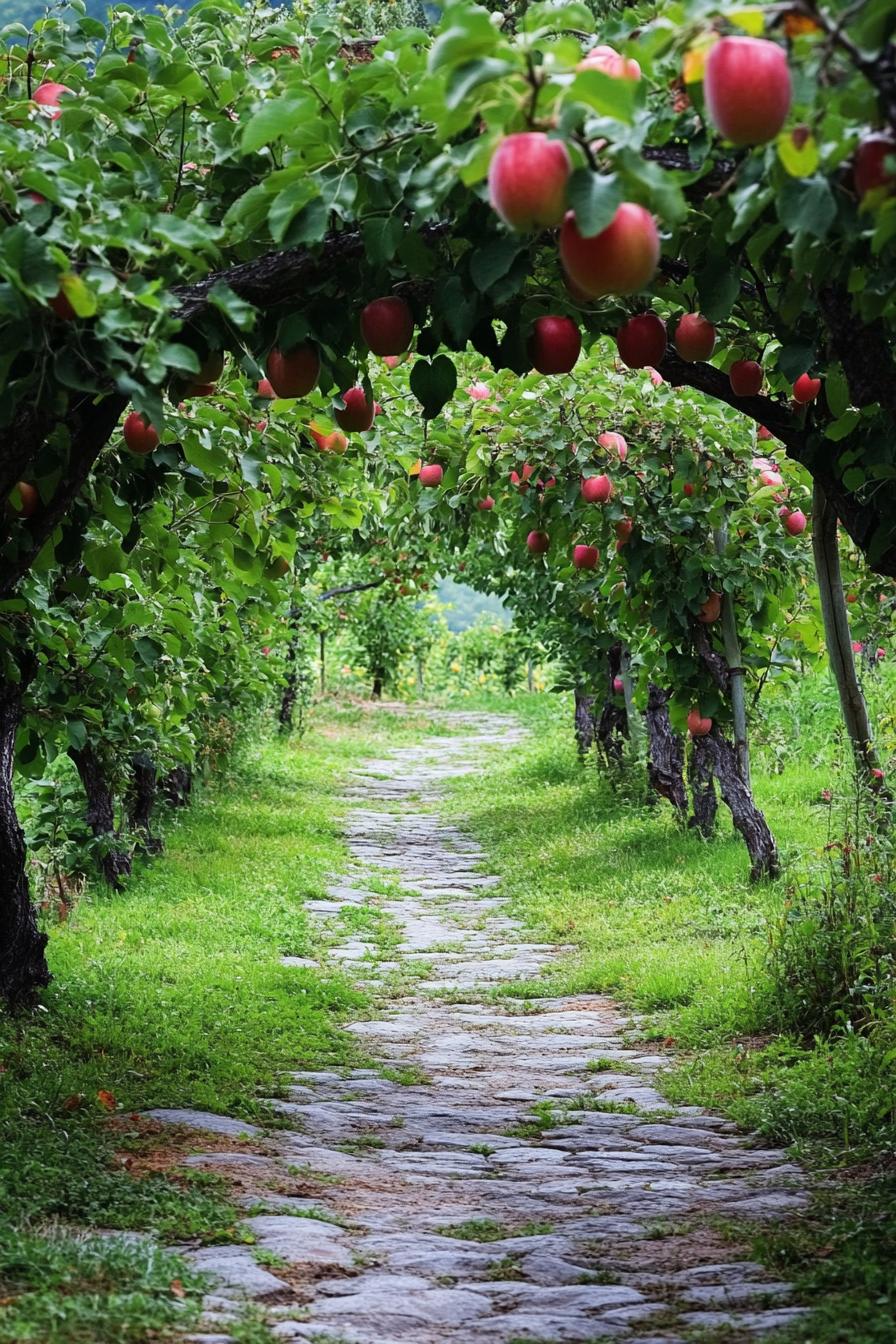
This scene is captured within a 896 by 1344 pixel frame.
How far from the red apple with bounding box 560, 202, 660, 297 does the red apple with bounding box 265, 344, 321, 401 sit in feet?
3.48

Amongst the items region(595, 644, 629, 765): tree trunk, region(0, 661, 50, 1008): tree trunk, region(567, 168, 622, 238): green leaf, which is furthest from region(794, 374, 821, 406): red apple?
region(595, 644, 629, 765): tree trunk

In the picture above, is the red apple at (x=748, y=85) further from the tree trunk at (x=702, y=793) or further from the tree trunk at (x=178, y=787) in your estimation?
the tree trunk at (x=178, y=787)

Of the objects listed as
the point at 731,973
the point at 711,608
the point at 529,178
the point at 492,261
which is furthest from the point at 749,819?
the point at 529,178

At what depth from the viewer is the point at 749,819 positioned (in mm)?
7473

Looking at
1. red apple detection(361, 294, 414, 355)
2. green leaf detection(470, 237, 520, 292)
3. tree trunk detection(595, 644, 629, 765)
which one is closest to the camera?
green leaf detection(470, 237, 520, 292)

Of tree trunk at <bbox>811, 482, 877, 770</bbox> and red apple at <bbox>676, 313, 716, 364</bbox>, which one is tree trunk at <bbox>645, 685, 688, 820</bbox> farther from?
red apple at <bbox>676, 313, 716, 364</bbox>

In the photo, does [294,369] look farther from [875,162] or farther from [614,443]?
[614,443]

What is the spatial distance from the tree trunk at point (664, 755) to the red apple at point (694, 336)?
20.8 feet

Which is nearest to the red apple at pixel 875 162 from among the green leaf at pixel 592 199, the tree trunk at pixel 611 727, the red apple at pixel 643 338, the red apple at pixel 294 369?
A: the green leaf at pixel 592 199

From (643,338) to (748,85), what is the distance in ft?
4.77

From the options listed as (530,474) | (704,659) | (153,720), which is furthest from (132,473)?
(704,659)

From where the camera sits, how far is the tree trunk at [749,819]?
744 centimetres

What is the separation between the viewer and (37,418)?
307 cm

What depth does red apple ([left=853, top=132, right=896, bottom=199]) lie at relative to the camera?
6.54ft
